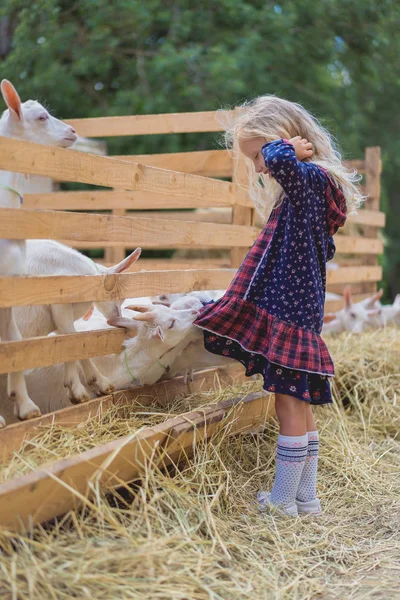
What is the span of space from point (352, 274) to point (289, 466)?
4.31 m

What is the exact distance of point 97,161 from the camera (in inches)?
133

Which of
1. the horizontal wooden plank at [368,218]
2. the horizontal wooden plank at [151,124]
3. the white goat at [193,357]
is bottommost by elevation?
the white goat at [193,357]

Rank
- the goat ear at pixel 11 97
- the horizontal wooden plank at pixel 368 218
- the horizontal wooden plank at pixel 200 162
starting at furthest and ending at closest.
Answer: the horizontal wooden plank at pixel 368 218 → the horizontal wooden plank at pixel 200 162 → the goat ear at pixel 11 97

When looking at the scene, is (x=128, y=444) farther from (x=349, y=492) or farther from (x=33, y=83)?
(x=33, y=83)

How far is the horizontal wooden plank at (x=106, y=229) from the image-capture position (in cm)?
299

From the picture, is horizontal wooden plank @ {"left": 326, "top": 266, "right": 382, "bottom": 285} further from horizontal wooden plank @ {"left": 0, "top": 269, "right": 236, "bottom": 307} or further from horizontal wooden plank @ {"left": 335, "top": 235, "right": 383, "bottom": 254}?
horizontal wooden plank @ {"left": 0, "top": 269, "right": 236, "bottom": 307}

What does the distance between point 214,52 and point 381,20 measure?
340cm

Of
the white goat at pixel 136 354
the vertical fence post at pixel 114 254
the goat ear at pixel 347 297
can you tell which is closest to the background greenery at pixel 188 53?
the vertical fence post at pixel 114 254

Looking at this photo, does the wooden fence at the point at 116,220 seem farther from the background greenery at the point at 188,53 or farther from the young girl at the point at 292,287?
the background greenery at the point at 188,53

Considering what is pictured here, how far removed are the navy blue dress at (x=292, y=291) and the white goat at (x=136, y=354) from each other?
344 mm

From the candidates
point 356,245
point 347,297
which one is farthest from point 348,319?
point 356,245

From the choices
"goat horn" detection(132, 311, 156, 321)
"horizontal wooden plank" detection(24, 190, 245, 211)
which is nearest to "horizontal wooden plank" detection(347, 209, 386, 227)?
"horizontal wooden plank" detection(24, 190, 245, 211)

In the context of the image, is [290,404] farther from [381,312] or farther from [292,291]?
[381,312]

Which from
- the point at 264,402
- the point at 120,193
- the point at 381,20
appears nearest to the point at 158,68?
the point at 381,20
